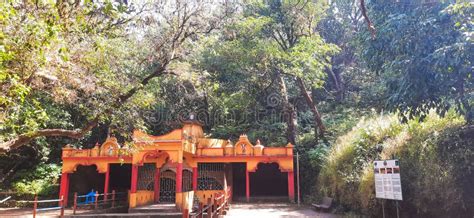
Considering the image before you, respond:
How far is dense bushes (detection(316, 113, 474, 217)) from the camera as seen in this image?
23.5 ft

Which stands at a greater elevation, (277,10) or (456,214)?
(277,10)

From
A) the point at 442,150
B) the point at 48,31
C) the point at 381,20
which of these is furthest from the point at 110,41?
the point at 442,150

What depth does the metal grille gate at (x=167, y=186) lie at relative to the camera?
1504cm

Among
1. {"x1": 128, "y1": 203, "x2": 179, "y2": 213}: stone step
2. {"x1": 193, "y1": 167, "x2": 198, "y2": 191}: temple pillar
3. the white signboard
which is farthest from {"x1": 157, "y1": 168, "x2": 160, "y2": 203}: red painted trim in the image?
the white signboard

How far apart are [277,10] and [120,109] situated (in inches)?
445

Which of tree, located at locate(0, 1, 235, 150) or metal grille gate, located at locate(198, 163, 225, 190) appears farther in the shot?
metal grille gate, located at locate(198, 163, 225, 190)

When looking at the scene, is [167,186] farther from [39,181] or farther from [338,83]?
[338,83]

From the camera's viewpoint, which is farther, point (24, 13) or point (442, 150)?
point (442, 150)

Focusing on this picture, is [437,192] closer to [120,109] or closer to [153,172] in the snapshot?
[120,109]

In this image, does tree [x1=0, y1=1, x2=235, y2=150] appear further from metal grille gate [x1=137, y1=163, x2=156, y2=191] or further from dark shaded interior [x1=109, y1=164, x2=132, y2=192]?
dark shaded interior [x1=109, y1=164, x2=132, y2=192]

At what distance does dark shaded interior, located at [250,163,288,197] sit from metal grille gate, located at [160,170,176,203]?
4769 mm

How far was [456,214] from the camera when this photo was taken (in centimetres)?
722

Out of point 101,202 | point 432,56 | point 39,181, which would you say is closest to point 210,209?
point 432,56

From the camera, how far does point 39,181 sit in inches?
630
